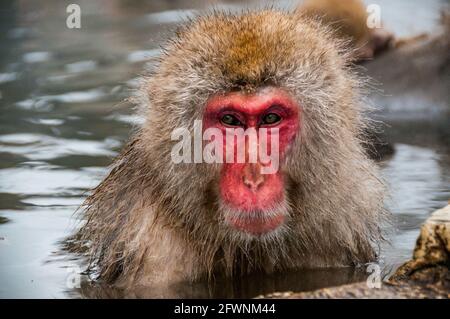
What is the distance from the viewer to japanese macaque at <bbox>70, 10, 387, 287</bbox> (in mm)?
5910

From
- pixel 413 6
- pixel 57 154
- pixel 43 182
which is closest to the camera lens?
pixel 43 182

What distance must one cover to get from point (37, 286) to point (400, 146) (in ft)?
15.0

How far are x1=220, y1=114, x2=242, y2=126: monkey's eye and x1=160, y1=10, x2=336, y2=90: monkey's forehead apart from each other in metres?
0.19

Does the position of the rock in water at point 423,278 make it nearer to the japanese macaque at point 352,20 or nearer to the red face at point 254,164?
the red face at point 254,164

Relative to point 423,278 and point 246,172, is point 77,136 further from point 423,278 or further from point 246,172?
point 423,278

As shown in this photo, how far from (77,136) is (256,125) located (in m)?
4.54

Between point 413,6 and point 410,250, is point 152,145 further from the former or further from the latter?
point 413,6

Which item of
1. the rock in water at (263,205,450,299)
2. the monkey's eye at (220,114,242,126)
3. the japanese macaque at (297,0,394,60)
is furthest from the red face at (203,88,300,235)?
the japanese macaque at (297,0,394,60)

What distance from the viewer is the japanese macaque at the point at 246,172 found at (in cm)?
591

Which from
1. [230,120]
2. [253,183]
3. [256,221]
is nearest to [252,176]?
[253,183]

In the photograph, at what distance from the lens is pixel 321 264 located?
21.5 feet

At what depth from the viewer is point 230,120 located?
5.94m

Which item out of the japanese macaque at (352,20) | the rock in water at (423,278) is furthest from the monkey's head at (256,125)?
the japanese macaque at (352,20)

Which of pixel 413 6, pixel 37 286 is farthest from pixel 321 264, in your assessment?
pixel 413 6
